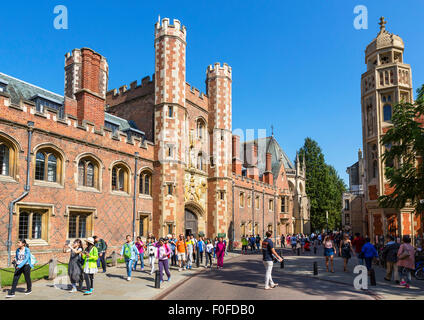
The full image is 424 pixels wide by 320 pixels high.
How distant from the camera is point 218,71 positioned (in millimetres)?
31234

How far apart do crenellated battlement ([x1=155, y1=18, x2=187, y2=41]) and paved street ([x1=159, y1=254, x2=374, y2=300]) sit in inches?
704

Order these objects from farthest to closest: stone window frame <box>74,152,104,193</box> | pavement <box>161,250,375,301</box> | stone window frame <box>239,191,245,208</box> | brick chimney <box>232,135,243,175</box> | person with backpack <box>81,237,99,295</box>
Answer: brick chimney <box>232,135,243,175</box> → stone window frame <box>239,191,245,208</box> → stone window frame <box>74,152,104,193</box> → person with backpack <box>81,237,99,295</box> → pavement <box>161,250,375,301</box>

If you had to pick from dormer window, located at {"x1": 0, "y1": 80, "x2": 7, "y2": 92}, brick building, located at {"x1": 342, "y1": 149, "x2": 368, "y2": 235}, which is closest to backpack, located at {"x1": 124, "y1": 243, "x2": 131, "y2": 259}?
dormer window, located at {"x1": 0, "y1": 80, "x2": 7, "y2": 92}

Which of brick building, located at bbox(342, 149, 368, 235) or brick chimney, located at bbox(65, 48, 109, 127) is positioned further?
brick building, located at bbox(342, 149, 368, 235)

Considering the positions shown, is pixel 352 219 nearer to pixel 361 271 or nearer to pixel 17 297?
pixel 361 271

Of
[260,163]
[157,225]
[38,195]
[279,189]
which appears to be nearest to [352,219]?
[279,189]

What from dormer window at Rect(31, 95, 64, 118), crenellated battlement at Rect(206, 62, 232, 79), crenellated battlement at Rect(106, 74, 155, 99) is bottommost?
dormer window at Rect(31, 95, 64, 118)

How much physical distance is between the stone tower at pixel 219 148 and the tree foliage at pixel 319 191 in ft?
92.0

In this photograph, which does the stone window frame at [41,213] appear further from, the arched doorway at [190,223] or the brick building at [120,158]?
the arched doorway at [190,223]

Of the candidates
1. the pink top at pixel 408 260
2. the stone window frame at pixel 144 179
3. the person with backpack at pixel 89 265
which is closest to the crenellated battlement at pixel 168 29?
the stone window frame at pixel 144 179

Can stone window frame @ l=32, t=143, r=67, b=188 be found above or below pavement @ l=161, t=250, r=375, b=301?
above

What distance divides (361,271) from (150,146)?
15517mm

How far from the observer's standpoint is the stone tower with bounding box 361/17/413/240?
21328 millimetres

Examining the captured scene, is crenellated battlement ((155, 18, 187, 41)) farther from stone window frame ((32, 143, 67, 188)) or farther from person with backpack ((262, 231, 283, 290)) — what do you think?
person with backpack ((262, 231, 283, 290))
